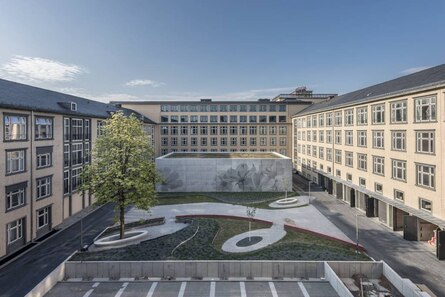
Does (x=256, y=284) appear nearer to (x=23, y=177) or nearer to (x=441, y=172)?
(x=441, y=172)

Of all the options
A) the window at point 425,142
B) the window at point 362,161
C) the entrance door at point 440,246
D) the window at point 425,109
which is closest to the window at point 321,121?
the window at point 362,161

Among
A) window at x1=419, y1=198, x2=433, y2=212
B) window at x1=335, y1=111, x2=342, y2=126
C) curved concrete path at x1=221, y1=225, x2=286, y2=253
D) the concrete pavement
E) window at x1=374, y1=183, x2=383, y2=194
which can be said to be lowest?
the concrete pavement

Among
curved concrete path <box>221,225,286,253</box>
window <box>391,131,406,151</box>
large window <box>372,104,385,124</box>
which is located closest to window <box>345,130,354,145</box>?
large window <box>372,104,385,124</box>

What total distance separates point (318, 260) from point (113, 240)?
19.7 metres

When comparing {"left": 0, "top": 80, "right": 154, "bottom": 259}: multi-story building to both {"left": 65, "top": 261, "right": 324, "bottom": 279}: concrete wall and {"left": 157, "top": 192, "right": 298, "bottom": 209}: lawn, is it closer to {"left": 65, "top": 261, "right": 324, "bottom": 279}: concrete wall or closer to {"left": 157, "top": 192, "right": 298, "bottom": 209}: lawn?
{"left": 65, "top": 261, "right": 324, "bottom": 279}: concrete wall

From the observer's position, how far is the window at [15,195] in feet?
87.4

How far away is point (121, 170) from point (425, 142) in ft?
98.7

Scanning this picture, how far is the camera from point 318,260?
920 inches

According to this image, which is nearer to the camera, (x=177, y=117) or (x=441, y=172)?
(x=441, y=172)

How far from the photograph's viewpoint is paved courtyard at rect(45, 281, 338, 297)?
19828 millimetres

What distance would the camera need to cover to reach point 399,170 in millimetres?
31359

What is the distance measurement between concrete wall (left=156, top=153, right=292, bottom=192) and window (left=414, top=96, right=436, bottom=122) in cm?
2467

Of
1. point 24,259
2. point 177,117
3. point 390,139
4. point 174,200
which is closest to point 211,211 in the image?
point 174,200

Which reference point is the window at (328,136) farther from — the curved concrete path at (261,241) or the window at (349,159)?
the curved concrete path at (261,241)
